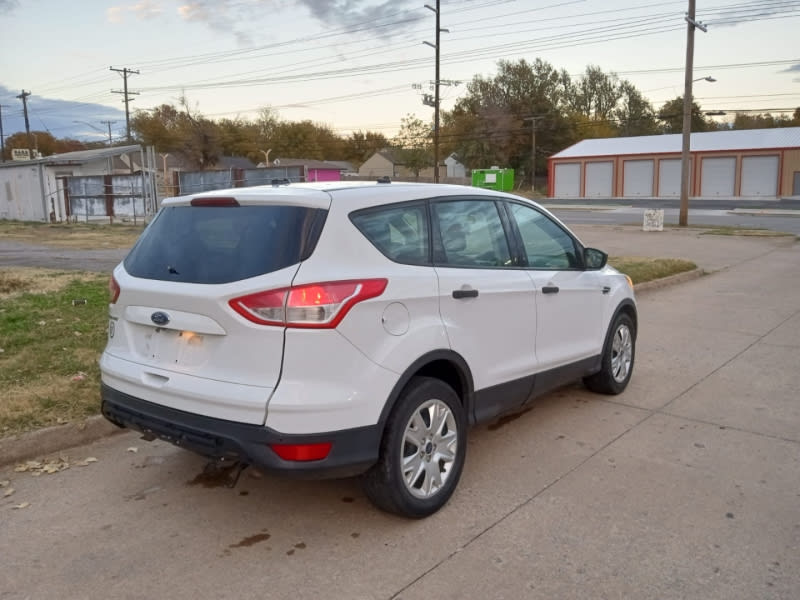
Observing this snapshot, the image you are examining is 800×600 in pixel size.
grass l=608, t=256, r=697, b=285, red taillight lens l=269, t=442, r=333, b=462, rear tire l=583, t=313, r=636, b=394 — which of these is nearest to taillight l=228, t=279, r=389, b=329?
red taillight lens l=269, t=442, r=333, b=462

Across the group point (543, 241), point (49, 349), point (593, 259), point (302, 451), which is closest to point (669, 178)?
point (593, 259)

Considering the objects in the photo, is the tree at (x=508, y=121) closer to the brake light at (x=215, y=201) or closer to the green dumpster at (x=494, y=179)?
the green dumpster at (x=494, y=179)

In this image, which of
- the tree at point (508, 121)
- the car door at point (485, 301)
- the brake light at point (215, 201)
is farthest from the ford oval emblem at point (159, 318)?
the tree at point (508, 121)

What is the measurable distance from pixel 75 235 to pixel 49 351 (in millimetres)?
19489

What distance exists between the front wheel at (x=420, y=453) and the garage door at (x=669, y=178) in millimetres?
59130

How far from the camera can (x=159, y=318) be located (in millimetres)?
3631

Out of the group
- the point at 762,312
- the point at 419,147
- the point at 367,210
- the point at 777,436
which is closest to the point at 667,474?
the point at 777,436

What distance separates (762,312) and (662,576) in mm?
7769

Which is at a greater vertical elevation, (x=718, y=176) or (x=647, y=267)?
(x=718, y=176)

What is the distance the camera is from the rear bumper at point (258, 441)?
3.25 meters

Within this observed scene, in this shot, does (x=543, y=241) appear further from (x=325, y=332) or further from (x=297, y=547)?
(x=297, y=547)

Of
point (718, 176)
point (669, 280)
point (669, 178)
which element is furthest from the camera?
point (669, 178)

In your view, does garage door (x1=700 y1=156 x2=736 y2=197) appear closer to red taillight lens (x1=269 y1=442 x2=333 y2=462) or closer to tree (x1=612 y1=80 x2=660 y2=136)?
tree (x1=612 y1=80 x2=660 y2=136)

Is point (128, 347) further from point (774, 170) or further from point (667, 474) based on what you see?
point (774, 170)
